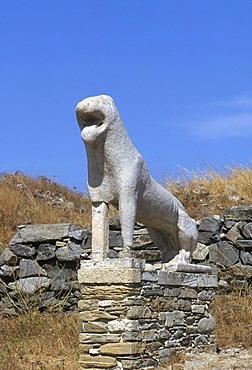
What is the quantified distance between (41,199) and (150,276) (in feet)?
30.7

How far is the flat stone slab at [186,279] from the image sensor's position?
281 inches

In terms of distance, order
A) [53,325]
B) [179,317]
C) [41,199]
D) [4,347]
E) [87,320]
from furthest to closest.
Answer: [41,199], [53,325], [4,347], [179,317], [87,320]

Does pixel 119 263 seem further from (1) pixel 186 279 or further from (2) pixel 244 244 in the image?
(2) pixel 244 244

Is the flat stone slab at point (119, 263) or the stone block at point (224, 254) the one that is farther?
the stone block at point (224, 254)

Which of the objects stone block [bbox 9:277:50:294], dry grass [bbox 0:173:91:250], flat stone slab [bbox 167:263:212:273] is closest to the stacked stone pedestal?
flat stone slab [bbox 167:263:212:273]

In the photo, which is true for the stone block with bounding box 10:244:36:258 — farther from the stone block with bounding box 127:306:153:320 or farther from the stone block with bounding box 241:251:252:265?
the stone block with bounding box 127:306:153:320

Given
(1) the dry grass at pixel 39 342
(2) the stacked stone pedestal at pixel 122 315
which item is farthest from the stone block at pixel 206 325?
(1) the dry grass at pixel 39 342

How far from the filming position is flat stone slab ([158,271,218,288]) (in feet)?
23.5

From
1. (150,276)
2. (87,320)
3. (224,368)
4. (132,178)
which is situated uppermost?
(132,178)

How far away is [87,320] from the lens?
6684 millimetres

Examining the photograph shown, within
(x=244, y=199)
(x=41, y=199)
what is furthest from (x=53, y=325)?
(x=41, y=199)

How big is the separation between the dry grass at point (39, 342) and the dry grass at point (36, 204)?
2.47 meters

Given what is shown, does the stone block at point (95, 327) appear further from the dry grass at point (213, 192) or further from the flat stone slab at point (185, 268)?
the dry grass at point (213, 192)

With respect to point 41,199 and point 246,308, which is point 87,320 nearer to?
point 246,308
